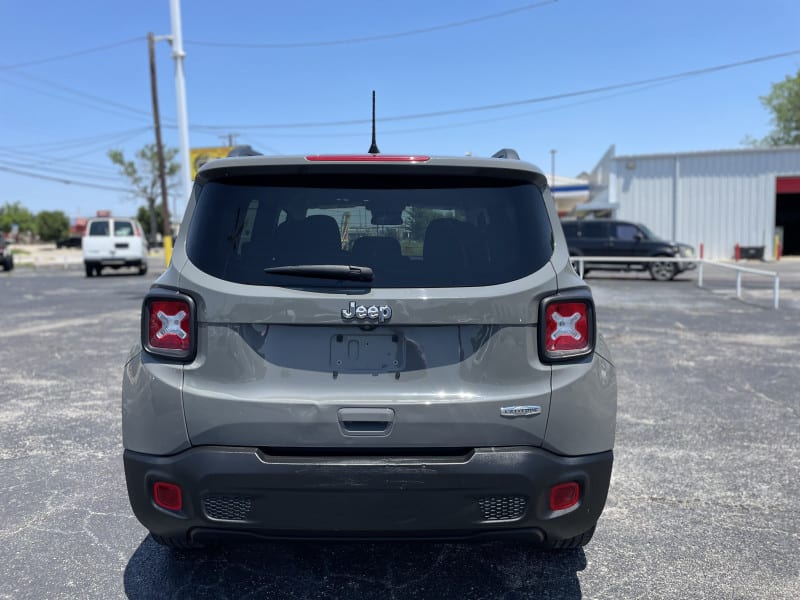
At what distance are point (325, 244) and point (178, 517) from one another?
1.16 metres

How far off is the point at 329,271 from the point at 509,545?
183 cm

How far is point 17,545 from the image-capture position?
131 inches

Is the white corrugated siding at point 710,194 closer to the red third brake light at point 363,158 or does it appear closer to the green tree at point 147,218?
the red third brake light at point 363,158

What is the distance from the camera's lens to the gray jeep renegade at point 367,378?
93.4 inches

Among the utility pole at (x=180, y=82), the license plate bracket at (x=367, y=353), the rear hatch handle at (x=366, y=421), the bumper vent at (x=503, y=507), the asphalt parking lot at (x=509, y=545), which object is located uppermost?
the utility pole at (x=180, y=82)

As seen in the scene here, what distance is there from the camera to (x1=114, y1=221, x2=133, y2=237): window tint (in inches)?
963

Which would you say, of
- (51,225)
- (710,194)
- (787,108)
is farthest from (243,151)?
(51,225)

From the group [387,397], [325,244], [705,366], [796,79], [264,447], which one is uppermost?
[796,79]

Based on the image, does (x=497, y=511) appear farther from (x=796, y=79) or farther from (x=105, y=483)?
(x=796, y=79)

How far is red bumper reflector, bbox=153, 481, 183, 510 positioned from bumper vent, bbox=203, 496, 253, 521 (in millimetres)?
114

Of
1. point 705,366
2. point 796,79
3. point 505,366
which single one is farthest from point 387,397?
point 796,79

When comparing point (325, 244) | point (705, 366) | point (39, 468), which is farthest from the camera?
point (705, 366)

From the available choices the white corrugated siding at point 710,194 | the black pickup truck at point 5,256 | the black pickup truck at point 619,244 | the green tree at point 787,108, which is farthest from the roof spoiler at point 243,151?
the green tree at point 787,108

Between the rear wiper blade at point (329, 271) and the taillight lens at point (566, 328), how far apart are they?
0.68m
